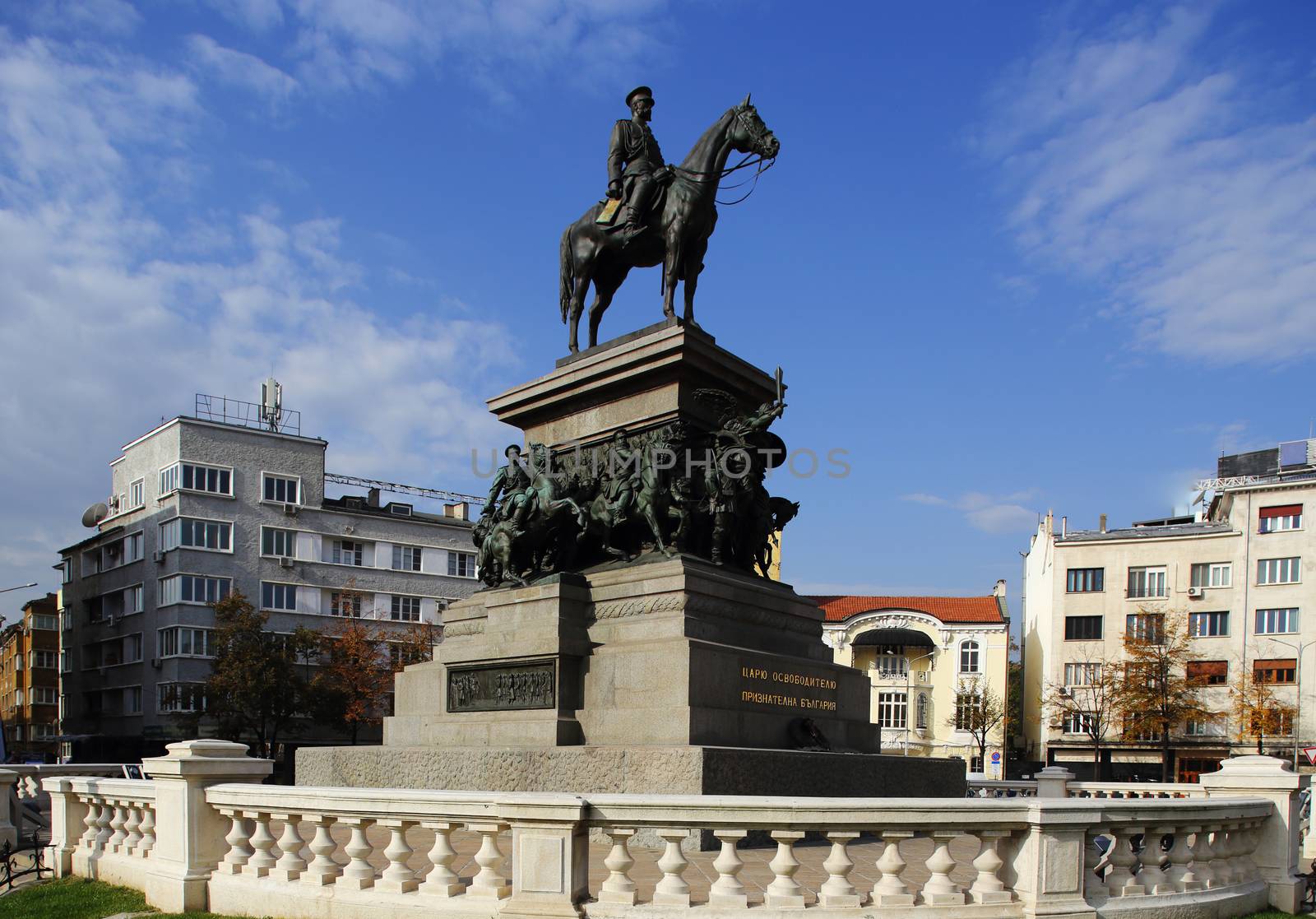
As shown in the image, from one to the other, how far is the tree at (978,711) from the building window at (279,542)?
141 feet

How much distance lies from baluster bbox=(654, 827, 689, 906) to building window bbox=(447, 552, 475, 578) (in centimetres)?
6686

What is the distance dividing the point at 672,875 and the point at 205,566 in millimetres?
60995

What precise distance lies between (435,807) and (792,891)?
2.83m

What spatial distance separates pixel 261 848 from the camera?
10.7m

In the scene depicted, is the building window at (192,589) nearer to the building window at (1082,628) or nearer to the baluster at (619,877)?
the building window at (1082,628)

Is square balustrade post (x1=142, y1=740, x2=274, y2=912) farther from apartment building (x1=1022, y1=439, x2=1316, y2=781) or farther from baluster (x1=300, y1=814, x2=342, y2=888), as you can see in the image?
apartment building (x1=1022, y1=439, x2=1316, y2=781)

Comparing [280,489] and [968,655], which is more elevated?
[280,489]

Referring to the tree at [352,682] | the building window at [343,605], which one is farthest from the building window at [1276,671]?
the building window at [343,605]

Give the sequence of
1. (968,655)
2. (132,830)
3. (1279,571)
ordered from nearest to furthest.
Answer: (132,830) → (1279,571) → (968,655)

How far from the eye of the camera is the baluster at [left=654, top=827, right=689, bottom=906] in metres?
8.43

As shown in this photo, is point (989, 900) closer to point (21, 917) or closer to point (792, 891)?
point (792, 891)

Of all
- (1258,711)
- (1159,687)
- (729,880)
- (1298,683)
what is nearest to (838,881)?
(729,880)

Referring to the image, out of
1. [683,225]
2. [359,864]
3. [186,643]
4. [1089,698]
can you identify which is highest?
[683,225]

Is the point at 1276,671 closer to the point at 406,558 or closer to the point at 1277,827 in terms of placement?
the point at 406,558
